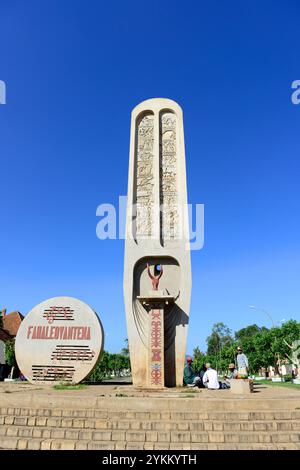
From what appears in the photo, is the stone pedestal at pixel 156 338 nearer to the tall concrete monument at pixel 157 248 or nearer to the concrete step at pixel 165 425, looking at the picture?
the tall concrete monument at pixel 157 248

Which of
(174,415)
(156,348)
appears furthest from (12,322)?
(174,415)

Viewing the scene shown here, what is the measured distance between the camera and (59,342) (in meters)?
12.5

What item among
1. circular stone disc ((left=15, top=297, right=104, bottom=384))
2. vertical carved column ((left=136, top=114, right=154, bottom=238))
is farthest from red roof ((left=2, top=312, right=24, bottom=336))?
vertical carved column ((left=136, top=114, right=154, bottom=238))

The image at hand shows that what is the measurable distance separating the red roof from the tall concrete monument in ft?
111

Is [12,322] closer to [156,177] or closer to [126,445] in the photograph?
[156,177]

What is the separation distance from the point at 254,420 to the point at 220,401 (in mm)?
710

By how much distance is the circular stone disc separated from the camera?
12.2m

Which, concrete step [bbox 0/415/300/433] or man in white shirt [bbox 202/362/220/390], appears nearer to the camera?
concrete step [bbox 0/415/300/433]

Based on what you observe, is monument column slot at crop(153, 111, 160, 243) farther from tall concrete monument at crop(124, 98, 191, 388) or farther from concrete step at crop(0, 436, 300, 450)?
concrete step at crop(0, 436, 300, 450)

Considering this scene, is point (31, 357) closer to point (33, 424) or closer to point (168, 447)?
point (33, 424)

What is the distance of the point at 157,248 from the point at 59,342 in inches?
213

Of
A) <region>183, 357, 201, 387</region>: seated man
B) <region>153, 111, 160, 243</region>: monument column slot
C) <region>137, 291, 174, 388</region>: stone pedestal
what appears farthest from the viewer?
<region>153, 111, 160, 243</region>: monument column slot

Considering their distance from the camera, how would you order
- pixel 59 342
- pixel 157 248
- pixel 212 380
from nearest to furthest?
pixel 212 380, pixel 59 342, pixel 157 248

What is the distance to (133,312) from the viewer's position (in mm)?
13828
